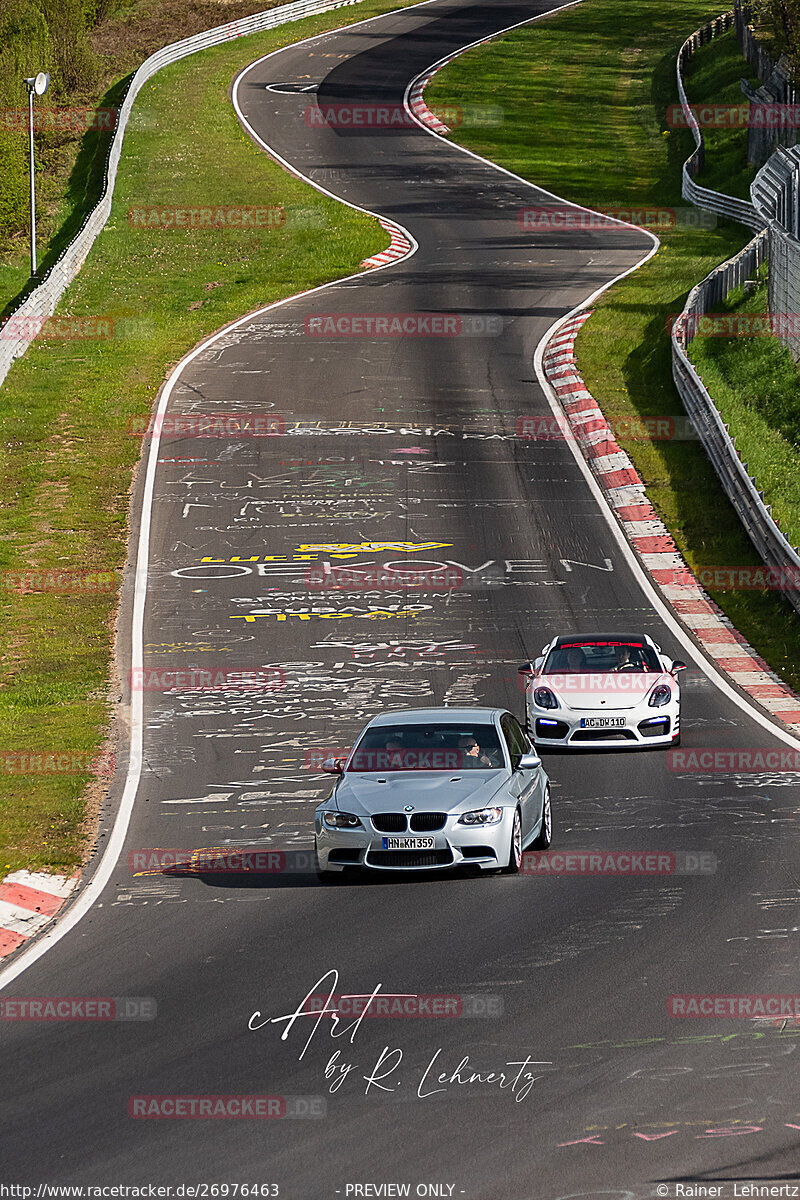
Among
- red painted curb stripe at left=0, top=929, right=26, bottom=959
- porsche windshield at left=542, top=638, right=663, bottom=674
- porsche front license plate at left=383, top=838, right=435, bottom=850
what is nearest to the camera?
red painted curb stripe at left=0, top=929, right=26, bottom=959

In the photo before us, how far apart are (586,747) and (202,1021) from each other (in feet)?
32.7

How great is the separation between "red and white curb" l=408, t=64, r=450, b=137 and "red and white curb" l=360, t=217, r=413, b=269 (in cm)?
1771

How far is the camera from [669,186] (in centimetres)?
6081

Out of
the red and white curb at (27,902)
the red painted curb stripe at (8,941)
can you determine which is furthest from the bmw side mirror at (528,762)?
the red painted curb stripe at (8,941)

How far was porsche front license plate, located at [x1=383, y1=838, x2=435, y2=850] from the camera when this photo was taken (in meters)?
13.3

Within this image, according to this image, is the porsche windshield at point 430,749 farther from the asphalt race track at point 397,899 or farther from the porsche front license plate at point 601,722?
the porsche front license plate at point 601,722

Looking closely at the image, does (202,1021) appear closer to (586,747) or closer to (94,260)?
(586,747)

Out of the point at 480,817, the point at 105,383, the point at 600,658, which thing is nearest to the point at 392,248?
the point at 105,383

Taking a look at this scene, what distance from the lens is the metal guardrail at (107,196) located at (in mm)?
43281

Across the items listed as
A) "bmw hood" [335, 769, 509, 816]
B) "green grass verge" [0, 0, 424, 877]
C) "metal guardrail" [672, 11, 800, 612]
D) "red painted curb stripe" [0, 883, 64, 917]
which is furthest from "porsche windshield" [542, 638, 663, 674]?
"red painted curb stripe" [0, 883, 64, 917]

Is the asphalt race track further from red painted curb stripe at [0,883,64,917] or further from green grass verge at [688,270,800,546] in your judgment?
green grass verge at [688,270,800,546]

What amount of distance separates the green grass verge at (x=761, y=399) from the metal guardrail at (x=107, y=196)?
59.3ft

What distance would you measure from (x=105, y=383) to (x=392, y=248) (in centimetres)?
1583

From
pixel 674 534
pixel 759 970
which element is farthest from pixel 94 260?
pixel 759 970
